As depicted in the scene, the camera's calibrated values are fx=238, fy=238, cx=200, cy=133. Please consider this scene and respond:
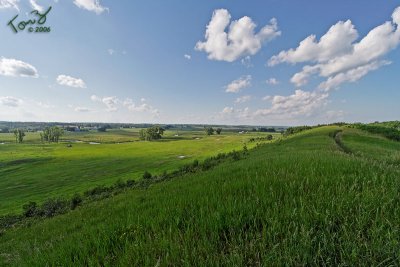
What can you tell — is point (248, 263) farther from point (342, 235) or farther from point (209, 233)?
point (342, 235)

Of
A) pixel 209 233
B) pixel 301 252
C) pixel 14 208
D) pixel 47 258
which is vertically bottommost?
pixel 14 208

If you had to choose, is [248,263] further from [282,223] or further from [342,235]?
[342,235]

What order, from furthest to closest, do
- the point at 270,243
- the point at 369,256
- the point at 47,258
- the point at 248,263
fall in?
the point at 47,258, the point at 270,243, the point at 248,263, the point at 369,256

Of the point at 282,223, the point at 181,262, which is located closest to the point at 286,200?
the point at 282,223

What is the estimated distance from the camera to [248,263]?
2.83m

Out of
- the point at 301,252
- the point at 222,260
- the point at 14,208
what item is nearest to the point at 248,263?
the point at 222,260

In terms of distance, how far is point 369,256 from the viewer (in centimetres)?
259

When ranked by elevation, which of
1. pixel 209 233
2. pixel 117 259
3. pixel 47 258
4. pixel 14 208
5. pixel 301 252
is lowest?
pixel 14 208

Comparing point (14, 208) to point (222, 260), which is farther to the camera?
point (14, 208)

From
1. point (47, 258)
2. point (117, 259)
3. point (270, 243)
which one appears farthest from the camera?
point (47, 258)

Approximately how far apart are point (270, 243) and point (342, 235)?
926mm

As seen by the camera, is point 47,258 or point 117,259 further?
point 47,258

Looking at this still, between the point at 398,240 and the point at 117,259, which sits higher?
the point at 398,240

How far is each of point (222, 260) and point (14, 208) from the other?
216 feet
